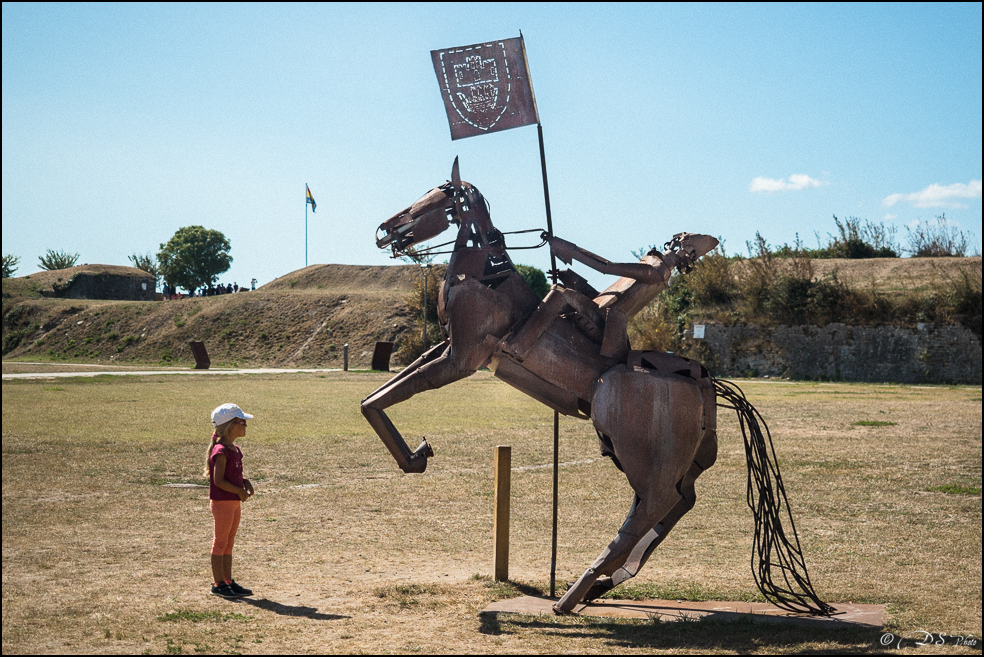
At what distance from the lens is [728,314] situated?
40125mm

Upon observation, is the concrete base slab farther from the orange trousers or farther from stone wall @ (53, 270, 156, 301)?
stone wall @ (53, 270, 156, 301)

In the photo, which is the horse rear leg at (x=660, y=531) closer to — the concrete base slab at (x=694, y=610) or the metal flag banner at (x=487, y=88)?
the concrete base slab at (x=694, y=610)

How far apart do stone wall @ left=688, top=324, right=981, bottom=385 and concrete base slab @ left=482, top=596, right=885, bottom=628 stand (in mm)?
32565

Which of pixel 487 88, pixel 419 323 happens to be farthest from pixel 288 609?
pixel 419 323

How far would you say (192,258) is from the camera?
77.4 meters

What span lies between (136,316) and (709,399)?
5761 centimetres

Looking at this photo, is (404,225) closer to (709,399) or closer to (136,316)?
(709,399)

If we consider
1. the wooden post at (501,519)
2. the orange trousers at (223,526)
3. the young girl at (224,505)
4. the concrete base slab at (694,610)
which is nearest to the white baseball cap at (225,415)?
the young girl at (224,505)

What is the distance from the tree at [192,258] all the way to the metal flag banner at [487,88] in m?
75.1

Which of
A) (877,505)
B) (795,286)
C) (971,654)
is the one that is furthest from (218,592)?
(795,286)

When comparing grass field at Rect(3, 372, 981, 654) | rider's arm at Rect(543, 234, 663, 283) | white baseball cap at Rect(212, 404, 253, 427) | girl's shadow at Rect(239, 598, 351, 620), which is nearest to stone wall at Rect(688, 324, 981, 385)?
grass field at Rect(3, 372, 981, 654)

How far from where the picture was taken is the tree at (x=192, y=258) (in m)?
77.2

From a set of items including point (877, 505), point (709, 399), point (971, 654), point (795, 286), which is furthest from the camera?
point (795, 286)

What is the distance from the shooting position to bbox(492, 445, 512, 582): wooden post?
25.3 ft
